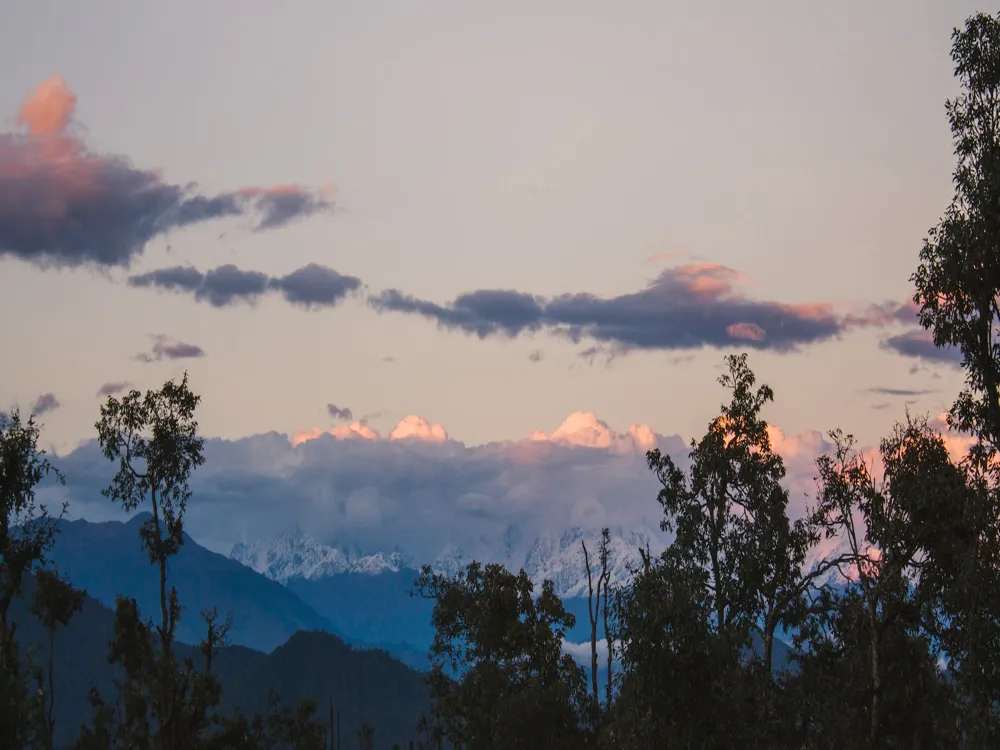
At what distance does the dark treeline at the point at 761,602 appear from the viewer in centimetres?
3431

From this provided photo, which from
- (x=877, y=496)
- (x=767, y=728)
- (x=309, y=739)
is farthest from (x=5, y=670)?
(x=309, y=739)

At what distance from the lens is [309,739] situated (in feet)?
408

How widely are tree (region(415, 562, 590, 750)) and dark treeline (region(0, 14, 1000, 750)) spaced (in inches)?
4.2

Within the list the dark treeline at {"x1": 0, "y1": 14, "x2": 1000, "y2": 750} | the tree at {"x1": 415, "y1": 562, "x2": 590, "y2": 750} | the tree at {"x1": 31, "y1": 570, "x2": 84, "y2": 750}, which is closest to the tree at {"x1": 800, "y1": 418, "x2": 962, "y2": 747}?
the dark treeline at {"x1": 0, "y1": 14, "x2": 1000, "y2": 750}

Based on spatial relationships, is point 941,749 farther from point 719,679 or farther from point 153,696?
point 153,696

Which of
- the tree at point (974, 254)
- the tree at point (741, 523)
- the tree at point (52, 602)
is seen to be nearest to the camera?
the tree at point (974, 254)

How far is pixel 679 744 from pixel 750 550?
14.8 meters

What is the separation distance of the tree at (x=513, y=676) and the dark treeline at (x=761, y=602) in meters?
0.11

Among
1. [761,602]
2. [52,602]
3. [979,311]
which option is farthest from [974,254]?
[52,602]

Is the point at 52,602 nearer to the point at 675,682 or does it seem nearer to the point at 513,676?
the point at 513,676

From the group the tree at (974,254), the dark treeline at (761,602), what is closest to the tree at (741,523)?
the dark treeline at (761,602)

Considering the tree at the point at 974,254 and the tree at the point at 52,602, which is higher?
the tree at the point at 974,254

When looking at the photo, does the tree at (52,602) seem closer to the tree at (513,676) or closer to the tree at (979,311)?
the tree at (513,676)

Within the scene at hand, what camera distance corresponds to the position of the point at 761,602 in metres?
53.1
